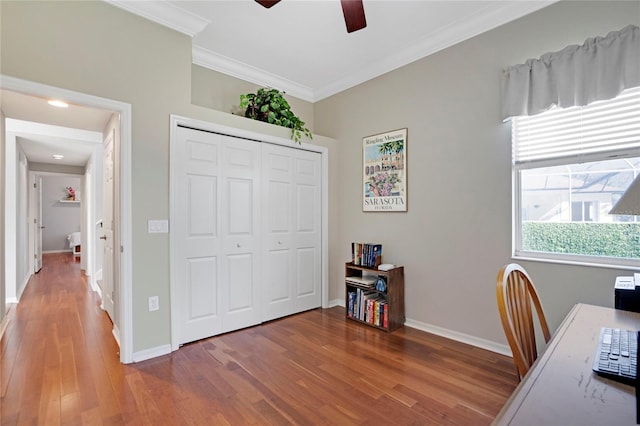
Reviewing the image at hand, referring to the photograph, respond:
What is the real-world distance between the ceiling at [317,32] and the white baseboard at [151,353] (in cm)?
265

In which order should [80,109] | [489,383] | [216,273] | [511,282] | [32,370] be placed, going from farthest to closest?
[216,273] → [80,109] → [32,370] → [489,383] → [511,282]

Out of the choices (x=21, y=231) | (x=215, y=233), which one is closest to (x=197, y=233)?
(x=215, y=233)

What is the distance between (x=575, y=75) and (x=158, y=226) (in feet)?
10.8

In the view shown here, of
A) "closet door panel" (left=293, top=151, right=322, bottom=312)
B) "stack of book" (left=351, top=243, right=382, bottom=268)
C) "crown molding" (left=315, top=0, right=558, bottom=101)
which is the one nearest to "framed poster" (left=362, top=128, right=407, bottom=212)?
"stack of book" (left=351, top=243, right=382, bottom=268)

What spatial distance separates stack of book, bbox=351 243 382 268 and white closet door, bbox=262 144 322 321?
1.99 ft

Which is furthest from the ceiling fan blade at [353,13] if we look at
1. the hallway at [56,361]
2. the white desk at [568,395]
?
the hallway at [56,361]

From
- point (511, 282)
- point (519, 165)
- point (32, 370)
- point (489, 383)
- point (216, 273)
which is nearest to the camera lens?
point (511, 282)

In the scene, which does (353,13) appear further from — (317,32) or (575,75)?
(575,75)

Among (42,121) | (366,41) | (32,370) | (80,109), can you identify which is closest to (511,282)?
(366,41)

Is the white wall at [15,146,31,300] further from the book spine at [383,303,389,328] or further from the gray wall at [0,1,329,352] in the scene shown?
the book spine at [383,303,389,328]

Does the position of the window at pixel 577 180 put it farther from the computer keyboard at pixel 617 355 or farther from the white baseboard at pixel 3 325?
the white baseboard at pixel 3 325

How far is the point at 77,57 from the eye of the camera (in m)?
2.16

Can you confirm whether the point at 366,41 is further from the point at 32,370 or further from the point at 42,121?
the point at 32,370

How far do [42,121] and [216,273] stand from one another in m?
2.27
